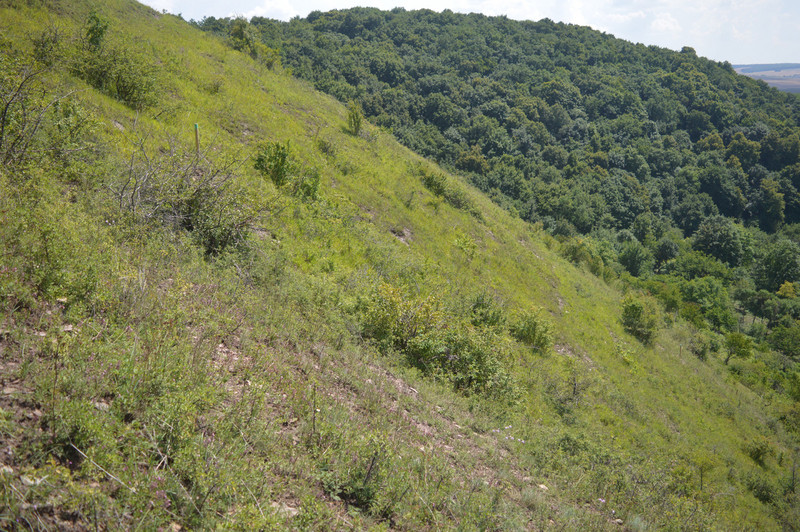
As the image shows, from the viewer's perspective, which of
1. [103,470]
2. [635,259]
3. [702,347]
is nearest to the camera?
[103,470]

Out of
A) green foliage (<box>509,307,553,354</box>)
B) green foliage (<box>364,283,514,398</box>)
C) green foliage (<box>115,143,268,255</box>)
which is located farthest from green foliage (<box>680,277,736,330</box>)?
green foliage (<box>115,143,268,255</box>)

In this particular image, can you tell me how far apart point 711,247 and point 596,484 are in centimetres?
5981

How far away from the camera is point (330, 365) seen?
528 cm

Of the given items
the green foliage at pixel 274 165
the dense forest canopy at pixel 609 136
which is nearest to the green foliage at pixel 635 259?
the dense forest canopy at pixel 609 136

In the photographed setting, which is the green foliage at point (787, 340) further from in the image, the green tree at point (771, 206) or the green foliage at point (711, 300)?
the green tree at point (771, 206)

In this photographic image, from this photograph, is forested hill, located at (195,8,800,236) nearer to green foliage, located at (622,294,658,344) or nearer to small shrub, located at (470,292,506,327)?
green foliage, located at (622,294,658,344)

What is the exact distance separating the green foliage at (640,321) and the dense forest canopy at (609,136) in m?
15.4

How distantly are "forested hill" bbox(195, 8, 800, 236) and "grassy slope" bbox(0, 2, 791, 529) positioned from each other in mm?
32990

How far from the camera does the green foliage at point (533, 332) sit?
12125 mm

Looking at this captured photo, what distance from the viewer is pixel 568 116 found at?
64938 millimetres

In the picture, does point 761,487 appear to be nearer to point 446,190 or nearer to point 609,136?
point 446,190

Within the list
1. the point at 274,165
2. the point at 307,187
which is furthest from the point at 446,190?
the point at 274,165

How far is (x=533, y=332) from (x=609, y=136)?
6230 cm

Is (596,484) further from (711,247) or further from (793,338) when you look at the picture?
(711,247)
